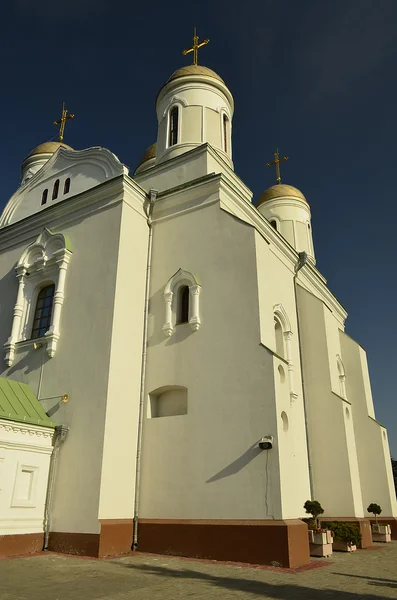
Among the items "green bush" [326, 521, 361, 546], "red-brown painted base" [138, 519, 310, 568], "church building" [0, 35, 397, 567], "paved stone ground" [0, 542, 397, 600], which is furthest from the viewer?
"green bush" [326, 521, 361, 546]

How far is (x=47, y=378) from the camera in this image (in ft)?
39.3

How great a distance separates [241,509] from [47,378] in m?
5.63

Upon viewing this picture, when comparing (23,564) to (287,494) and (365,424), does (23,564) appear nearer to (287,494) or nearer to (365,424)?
(287,494)

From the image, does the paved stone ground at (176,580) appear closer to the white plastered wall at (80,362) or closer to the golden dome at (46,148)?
the white plastered wall at (80,362)

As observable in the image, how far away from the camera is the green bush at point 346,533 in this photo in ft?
39.1

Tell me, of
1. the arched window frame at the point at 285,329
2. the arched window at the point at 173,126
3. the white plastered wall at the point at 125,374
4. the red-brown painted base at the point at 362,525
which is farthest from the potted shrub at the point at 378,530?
the arched window at the point at 173,126

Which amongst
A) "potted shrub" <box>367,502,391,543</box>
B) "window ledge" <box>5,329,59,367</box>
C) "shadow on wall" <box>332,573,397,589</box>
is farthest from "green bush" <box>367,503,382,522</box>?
"window ledge" <box>5,329,59,367</box>

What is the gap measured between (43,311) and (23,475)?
4.54 metres

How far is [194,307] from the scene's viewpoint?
1183cm

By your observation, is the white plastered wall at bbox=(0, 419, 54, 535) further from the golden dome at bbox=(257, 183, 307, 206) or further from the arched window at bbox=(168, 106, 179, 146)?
the golden dome at bbox=(257, 183, 307, 206)

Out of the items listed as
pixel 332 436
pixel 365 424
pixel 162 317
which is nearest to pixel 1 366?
pixel 162 317

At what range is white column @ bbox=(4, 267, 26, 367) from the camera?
12891 mm

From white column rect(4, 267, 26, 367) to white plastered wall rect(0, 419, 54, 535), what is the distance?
2.94 metres

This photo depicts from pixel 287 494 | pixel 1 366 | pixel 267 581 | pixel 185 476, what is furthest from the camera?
pixel 1 366
